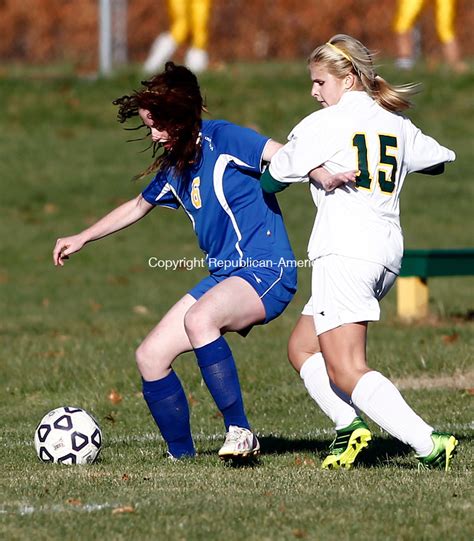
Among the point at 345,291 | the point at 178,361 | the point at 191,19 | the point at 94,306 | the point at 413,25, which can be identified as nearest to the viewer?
the point at 345,291

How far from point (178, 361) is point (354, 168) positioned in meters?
4.54

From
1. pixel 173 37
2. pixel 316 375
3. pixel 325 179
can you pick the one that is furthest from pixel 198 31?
pixel 325 179

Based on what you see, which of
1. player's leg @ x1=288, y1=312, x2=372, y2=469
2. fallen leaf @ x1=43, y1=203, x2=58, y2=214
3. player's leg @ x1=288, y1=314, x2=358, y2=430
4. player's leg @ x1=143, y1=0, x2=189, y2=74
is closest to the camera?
player's leg @ x1=288, y1=312, x2=372, y2=469

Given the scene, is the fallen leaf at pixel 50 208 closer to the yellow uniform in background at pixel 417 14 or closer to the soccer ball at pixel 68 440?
the yellow uniform in background at pixel 417 14

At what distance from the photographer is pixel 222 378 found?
20.8 ft

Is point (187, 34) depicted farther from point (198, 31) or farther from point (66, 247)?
point (66, 247)

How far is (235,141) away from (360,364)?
1.31 metres

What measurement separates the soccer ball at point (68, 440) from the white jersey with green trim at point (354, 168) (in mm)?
1600

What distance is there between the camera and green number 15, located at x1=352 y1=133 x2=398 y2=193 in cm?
596

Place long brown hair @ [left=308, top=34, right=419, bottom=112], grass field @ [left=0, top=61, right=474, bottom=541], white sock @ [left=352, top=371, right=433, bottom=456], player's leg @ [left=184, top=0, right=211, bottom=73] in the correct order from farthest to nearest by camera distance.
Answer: player's leg @ [left=184, top=0, right=211, bottom=73]
long brown hair @ [left=308, top=34, right=419, bottom=112]
white sock @ [left=352, top=371, right=433, bottom=456]
grass field @ [left=0, top=61, right=474, bottom=541]

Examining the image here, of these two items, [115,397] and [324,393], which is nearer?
[324,393]

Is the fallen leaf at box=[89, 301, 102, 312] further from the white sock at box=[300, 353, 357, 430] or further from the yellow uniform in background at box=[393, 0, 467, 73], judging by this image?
the yellow uniform in background at box=[393, 0, 467, 73]

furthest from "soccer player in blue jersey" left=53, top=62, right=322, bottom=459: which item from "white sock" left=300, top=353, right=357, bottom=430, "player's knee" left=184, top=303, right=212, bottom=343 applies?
"white sock" left=300, top=353, right=357, bottom=430

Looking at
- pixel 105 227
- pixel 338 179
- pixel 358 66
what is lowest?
pixel 105 227
